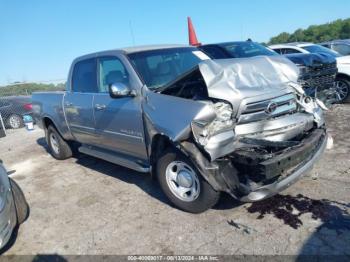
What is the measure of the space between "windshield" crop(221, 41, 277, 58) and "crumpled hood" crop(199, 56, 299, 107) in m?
4.33

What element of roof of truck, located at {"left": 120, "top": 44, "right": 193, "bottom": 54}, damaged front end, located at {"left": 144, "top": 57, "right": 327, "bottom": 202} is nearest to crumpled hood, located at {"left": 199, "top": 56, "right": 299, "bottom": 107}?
damaged front end, located at {"left": 144, "top": 57, "right": 327, "bottom": 202}

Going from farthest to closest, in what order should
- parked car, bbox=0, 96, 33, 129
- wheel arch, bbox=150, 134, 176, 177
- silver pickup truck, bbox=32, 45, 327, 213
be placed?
parked car, bbox=0, 96, 33, 129 < wheel arch, bbox=150, 134, 176, 177 < silver pickup truck, bbox=32, 45, 327, 213

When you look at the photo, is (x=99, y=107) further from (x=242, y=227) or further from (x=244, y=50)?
(x=244, y=50)

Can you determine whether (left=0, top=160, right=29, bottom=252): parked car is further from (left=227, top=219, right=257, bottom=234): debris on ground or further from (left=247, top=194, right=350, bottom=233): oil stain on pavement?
(left=247, top=194, right=350, bottom=233): oil stain on pavement

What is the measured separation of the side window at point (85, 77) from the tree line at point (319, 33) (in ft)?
233

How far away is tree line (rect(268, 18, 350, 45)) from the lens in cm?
7241

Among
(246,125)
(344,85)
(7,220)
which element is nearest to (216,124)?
(246,125)

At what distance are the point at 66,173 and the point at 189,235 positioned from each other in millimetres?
3453

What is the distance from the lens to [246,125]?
3635mm

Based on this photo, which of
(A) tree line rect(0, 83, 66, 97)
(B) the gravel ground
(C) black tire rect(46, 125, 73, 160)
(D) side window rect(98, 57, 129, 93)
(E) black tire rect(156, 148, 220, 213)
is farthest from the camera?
(A) tree line rect(0, 83, 66, 97)

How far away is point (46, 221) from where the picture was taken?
14.0 feet

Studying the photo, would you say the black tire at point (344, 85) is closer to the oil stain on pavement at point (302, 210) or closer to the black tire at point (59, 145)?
the oil stain on pavement at point (302, 210)

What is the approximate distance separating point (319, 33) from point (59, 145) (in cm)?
8016

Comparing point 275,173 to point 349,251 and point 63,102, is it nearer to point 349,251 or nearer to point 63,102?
point 349,251
